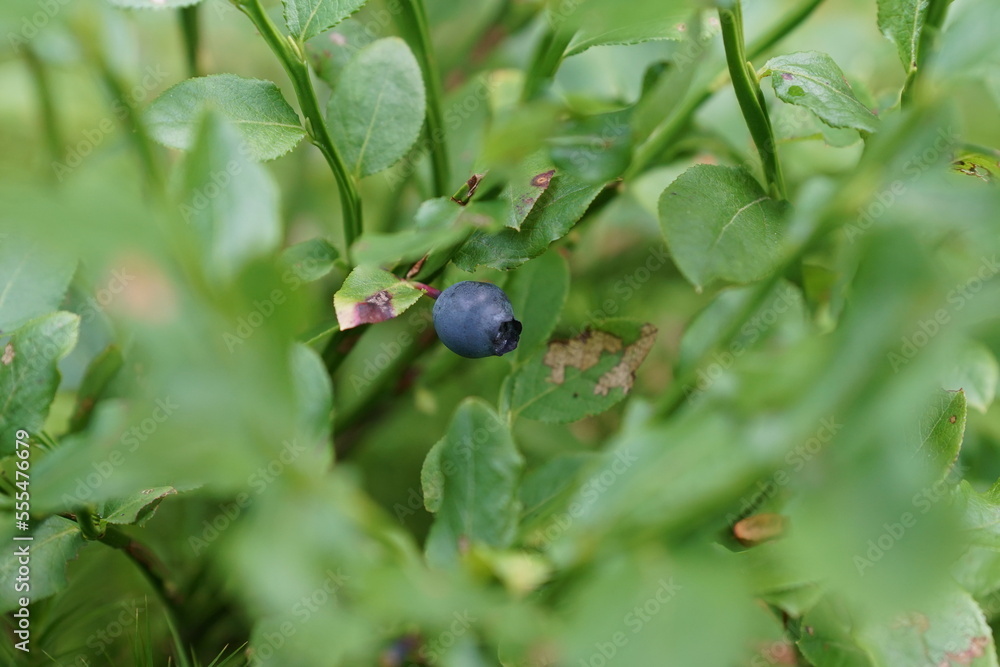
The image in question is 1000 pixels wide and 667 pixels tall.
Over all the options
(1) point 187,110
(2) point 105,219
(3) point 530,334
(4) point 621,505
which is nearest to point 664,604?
(4) point 621,505

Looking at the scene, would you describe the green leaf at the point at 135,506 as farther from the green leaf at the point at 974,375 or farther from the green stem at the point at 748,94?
the green leaf at the point at 974,375

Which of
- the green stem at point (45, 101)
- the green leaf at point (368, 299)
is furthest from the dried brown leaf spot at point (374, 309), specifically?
the green stem at point (45, 101)

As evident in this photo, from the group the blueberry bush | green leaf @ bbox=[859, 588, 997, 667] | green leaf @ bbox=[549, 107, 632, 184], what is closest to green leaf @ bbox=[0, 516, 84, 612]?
the blueberry bush

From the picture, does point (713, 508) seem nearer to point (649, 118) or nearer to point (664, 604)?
point (664, 604)

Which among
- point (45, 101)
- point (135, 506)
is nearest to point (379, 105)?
point (135, 506)

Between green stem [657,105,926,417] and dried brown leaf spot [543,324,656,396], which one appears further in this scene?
dried brown leaf spot [543,324,656,396]

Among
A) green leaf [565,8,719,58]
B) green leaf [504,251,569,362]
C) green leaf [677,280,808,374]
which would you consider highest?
green leaf [565,8,719,58]

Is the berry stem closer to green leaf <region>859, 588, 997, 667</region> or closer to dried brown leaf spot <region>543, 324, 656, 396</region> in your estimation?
dried brown leaf spot <region>543, 324, 656, 396</region>
